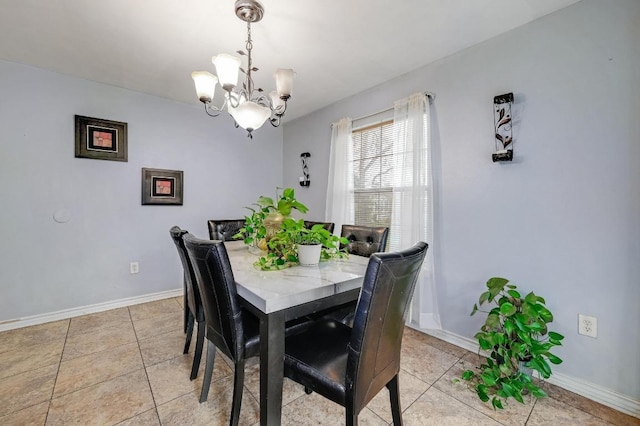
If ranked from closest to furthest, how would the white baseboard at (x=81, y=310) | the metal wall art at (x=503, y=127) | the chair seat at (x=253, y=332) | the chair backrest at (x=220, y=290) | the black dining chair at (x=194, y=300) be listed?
the chair backrest at (x=220, y=290) < the chair seat at (x=253, y=332) < the black dining chair at (x=194, y=300) < the metal wall art at (x=503, y=127) < the white baseboard at (x=81, y=310)

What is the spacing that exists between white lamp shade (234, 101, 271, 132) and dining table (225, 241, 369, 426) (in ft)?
3.15

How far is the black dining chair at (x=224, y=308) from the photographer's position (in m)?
1.18

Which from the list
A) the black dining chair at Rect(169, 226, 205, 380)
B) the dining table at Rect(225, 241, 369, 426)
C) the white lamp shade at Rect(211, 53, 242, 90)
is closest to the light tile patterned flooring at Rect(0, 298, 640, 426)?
the black dining chair at Rect(169, 226, 205, 380)

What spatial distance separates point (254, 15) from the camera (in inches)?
68.6

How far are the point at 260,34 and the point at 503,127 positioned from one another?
1.89 m

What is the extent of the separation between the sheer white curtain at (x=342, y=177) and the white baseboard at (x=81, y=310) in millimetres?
2194

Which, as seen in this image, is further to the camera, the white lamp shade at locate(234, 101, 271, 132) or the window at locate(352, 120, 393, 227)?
the window at locate(352, 120, 393, 227)

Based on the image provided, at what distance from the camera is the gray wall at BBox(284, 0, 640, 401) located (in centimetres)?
155

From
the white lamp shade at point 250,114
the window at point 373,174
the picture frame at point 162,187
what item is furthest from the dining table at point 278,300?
the picture frame at point 162,187

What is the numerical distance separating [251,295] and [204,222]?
2738 mm

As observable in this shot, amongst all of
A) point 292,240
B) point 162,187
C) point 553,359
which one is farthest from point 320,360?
point 162,187

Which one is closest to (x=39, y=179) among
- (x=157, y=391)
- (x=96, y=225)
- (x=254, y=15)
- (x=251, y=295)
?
(x=96, y=225)

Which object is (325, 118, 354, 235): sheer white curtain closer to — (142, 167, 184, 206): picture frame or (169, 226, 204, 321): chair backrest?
(169, 226, 204, 321): chair backrest

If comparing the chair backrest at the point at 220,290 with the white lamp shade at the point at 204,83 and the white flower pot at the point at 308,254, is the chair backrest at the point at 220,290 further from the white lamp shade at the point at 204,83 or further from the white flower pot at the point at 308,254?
the white lamp shade at the point at 204,83
